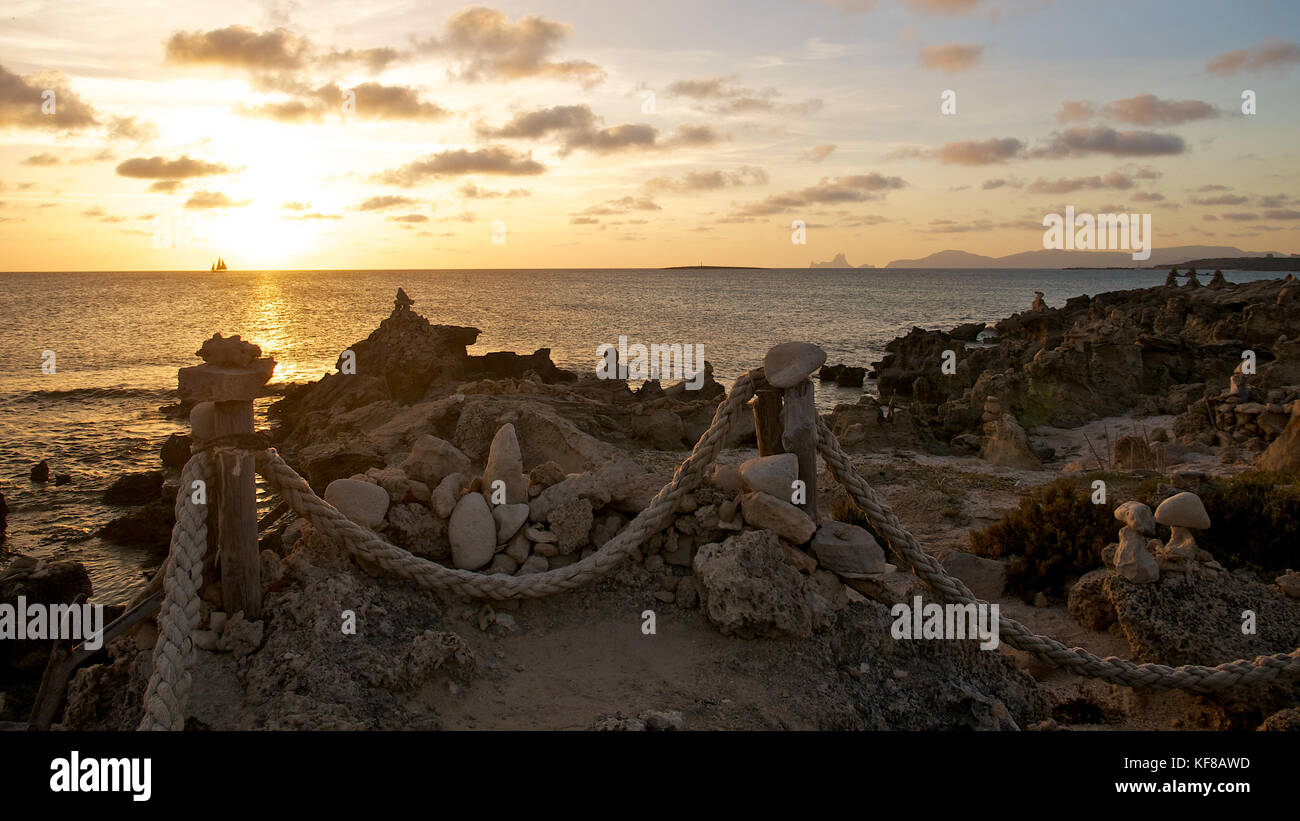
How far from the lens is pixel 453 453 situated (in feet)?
19.4

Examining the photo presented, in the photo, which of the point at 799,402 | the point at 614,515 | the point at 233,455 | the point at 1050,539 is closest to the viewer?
the point at 233,455

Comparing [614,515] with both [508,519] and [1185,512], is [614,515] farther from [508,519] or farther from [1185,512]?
[1185,512]

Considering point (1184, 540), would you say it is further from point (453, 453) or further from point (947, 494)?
point (453, 453)

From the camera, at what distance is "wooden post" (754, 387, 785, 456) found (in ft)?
17.7

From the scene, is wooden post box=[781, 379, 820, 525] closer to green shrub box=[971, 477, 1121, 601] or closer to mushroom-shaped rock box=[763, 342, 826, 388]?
mushroom-shaped rock box=[763, 342, 826, 388]

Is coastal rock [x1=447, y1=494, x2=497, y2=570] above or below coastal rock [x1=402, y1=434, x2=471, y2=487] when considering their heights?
below

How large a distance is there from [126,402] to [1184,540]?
103ft

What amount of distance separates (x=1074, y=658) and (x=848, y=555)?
5.07 feet

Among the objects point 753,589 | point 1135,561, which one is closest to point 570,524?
point 753,589

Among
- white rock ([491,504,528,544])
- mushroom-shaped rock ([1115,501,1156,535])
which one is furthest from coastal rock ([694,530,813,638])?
mushroom-shaped rock ([1115,501,1156,535])

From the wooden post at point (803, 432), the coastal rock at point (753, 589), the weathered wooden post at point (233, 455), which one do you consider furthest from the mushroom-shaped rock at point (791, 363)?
the weathered wooden post at point (233, 455)

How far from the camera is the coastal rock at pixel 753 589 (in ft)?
15.7

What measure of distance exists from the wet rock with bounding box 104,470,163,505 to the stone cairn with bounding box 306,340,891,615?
12441 millimetres

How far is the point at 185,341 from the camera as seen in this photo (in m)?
48.5
